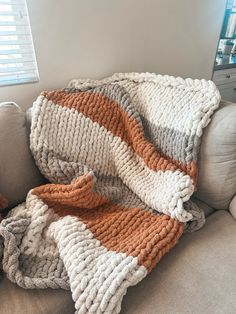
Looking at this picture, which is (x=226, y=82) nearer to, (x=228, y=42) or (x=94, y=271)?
(x=228, y=42)

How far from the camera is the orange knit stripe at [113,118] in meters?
0.98

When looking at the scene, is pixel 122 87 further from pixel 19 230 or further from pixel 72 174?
pixel 19 230

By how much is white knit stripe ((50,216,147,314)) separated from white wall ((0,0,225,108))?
0.77 m

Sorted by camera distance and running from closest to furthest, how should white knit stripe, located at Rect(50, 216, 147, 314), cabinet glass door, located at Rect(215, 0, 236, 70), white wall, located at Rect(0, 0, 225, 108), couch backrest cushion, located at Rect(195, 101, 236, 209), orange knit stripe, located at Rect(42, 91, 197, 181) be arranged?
white knit stripe, located at Rect(50, 216, 147, 314) < couch backrest cushion, located at Rect(195, 101, 236, 209) < orange knit stripe, located at Rect(42, 91, 197, 181) < white wall, located at Rect(0, 0, 225, 108) < cabinet glass door, located at Rect(215, 0, 236, 70)

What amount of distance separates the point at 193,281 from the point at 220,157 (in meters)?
0.43

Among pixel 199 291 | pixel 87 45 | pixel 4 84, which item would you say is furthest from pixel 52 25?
pixel 199 291

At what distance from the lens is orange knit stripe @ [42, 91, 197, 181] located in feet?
3.21

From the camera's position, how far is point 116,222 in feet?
2.86

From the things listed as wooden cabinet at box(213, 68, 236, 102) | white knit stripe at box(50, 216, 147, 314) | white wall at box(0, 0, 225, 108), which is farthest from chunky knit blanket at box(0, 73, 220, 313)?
wooden cabinet at box(213, 68, 236, 102)

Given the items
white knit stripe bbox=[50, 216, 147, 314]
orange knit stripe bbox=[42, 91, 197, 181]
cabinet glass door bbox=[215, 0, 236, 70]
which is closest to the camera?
white knit stripe bbox=[50, 216, 147, 314]

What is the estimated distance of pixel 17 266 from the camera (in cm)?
74

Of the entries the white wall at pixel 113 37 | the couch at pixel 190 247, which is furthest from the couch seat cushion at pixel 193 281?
the white wall at pixel 113 37

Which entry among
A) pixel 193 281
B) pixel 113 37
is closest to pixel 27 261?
pixel 193 281

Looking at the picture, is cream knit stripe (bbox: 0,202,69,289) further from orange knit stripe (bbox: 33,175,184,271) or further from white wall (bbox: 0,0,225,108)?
white wall (bbox: 0,0,225,108)
